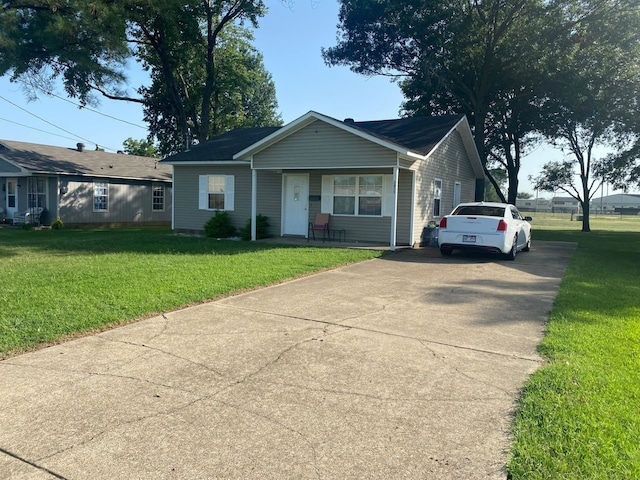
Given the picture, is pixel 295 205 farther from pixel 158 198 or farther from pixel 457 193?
pixel 158 198

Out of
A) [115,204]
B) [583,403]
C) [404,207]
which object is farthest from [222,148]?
[583,403]

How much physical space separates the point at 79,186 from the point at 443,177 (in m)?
17.5

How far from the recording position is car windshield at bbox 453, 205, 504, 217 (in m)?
12.5

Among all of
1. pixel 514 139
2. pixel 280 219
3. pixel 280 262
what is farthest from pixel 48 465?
pixel 514 139

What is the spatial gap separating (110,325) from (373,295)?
4070 millimetres

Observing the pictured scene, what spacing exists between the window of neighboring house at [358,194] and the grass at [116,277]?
262 centimetres

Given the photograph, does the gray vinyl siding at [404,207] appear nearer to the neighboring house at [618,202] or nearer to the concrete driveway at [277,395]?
the concrete driveway at [277,395]

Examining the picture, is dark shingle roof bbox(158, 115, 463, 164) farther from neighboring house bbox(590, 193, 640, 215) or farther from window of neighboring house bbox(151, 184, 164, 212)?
neighboring house bbox(590, 193, 640, 215)

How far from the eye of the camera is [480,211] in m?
12.8

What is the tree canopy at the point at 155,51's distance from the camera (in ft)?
66.9

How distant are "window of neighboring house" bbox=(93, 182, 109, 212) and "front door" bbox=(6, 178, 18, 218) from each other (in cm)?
381

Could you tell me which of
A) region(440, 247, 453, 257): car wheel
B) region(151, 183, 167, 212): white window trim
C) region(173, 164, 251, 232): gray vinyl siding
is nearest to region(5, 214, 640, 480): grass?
region(440, 247, 453, 257): car wheel

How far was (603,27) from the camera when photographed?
24.2 meters

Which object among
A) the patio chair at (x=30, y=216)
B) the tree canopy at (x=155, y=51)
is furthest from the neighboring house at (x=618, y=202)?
the patio chair at (x=30, y=216)
